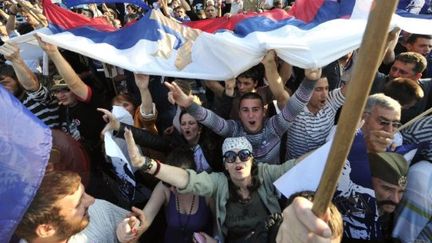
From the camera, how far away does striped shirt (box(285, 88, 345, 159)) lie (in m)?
2.82

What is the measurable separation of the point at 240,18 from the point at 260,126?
3.81 feet

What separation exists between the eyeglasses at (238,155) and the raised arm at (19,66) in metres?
1.94

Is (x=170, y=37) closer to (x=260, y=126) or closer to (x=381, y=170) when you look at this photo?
(x=260, y=126)

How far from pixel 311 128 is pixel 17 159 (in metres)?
1.98

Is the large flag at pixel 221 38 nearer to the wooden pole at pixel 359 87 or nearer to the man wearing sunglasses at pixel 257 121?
the man wearing sunglasses at pixel 257 121

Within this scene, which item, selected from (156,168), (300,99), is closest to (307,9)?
(300,99)

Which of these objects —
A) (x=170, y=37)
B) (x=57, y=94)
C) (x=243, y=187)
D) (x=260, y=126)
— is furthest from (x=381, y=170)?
(x=57, y=94)

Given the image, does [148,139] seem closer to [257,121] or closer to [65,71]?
[257,121]

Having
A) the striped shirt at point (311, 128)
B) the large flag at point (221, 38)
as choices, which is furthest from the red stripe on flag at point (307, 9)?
the striped shirt at point (311, 128)

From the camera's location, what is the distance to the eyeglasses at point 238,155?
7.84 feet

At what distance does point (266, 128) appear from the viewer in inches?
113

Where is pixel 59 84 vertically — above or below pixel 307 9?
below

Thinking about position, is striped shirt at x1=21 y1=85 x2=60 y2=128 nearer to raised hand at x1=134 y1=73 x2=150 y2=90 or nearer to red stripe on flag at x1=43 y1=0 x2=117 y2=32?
red stripe on flag at x1=43 y1=0 x2=117 y2=32

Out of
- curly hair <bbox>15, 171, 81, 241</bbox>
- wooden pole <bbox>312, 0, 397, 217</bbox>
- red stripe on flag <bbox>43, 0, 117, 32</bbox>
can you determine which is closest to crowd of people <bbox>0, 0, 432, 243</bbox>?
curly hair <bbox>15, 171, 81, 241</bbox>
